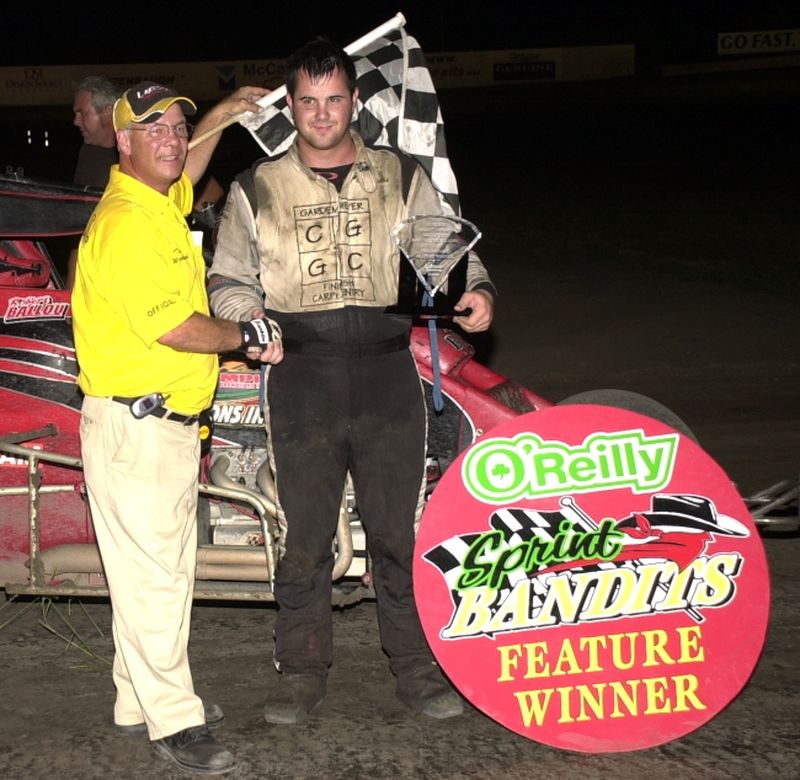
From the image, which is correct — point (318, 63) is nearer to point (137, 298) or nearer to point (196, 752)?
point (137, 298)

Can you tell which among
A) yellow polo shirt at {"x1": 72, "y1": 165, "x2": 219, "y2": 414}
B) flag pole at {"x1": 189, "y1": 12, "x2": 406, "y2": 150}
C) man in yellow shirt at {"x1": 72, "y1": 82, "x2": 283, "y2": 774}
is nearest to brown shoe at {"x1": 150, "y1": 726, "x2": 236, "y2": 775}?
man in yellow shirt at {"x1": 72, "y1": 82, "x2": 283, "y2": 774}

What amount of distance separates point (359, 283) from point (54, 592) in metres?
1.48

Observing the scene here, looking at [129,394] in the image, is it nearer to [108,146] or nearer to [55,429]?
[55,429]

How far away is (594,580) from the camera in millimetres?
3510

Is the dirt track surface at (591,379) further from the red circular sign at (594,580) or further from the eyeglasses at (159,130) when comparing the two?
the eyeglasses at (159,130)

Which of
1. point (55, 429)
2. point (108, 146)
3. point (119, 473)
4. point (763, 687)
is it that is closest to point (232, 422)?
point (55, 429)

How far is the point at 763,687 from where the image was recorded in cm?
404

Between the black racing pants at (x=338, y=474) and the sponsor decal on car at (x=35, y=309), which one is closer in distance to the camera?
the black racing pants at (x=338, y=474)

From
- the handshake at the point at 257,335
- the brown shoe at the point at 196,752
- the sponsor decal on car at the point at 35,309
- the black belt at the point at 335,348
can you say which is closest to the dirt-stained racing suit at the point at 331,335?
the black belt at the point at 335,348

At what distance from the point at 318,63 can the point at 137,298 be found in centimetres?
94

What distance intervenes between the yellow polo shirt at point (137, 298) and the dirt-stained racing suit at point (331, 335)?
0.97 feet

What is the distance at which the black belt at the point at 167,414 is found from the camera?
3.45 metres

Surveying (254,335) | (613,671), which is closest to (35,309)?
(254,335)

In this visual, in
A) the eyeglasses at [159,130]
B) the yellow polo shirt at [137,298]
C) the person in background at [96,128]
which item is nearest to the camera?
the yellow polo shirt at [137,298]
